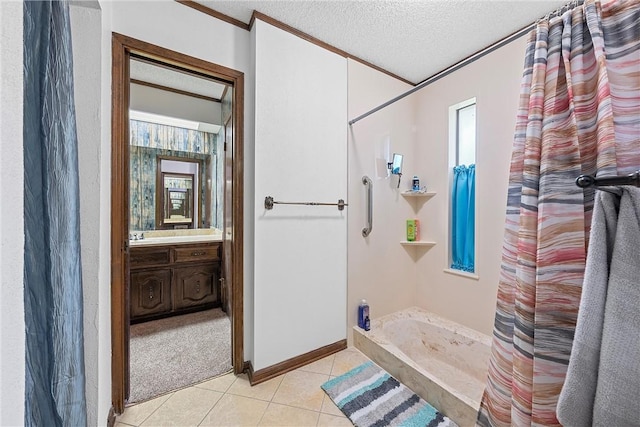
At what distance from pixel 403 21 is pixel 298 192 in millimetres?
1458

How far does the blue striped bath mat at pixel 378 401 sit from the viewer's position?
53.4 inches

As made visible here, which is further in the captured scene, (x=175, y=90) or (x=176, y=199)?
(x=176, y=199)

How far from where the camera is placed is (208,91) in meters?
2.81

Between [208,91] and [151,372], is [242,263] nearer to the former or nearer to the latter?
[151,372]

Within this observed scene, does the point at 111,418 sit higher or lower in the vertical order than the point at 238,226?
lower

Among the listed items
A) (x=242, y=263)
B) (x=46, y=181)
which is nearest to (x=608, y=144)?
(x=46, y=181)

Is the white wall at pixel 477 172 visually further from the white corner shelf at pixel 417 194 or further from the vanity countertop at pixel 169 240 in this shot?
the vanity countertop at pixel 169 240

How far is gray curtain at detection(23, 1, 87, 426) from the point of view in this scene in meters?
0.56

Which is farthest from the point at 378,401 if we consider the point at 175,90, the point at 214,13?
the point at 175,90

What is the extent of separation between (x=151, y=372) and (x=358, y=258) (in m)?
1.81

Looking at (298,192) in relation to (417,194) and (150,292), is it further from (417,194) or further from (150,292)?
(150,292)

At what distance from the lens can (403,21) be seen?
5.74 ft

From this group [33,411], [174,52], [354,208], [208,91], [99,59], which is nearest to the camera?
→ [33,411]
